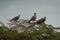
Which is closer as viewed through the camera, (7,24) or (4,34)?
(4,34)

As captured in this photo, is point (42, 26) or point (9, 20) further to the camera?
point (9, 20)

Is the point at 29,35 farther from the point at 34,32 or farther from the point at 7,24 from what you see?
the point at 7,24

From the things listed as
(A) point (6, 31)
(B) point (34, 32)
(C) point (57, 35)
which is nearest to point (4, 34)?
(A) point (6, 31)

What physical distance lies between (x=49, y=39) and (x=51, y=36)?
0.35 feet

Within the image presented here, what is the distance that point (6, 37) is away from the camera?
23.1 ft

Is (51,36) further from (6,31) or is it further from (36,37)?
(6,31)

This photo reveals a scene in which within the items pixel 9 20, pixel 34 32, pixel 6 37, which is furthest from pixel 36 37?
pixel 9 20

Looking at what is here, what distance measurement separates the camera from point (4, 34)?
702 cm

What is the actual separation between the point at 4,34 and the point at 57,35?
3.39 feet

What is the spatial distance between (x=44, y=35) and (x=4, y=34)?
782 mm

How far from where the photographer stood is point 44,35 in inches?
283

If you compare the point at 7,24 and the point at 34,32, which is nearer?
the point at 34,32

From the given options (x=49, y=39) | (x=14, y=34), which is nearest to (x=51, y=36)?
(x=49, y=39)

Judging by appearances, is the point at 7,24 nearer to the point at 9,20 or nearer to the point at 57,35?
the point at 9,20
